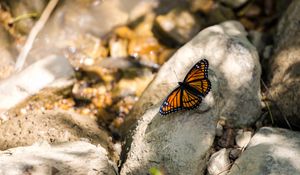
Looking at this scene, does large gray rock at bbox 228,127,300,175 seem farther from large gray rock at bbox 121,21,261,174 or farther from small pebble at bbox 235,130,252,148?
large gray rock at bbox 121,21,261,174

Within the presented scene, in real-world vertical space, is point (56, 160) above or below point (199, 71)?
below

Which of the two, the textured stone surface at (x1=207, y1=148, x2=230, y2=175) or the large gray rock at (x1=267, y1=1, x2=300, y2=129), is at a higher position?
the large gray rock at (x1=267, y1=1, x2=300, y2=129)

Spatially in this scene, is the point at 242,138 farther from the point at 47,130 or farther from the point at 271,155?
the point at 47,130

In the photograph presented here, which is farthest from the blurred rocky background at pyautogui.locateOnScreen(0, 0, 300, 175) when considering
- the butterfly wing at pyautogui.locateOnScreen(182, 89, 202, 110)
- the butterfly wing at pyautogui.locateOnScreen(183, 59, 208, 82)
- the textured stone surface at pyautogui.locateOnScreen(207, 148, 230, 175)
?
the butterfly wing at pyautogui.locateOnScreen(183, 59, 208, 82)

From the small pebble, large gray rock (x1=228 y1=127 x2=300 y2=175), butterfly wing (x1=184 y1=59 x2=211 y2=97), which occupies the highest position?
butterfly wing (x1=184 y1=59 x2=211 y2=97)

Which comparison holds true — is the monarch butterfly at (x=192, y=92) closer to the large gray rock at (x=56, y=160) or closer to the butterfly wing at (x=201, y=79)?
the butterfly wing at (x=201, y=79)

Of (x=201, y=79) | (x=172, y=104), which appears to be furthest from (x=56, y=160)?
(x=201, y=79)
